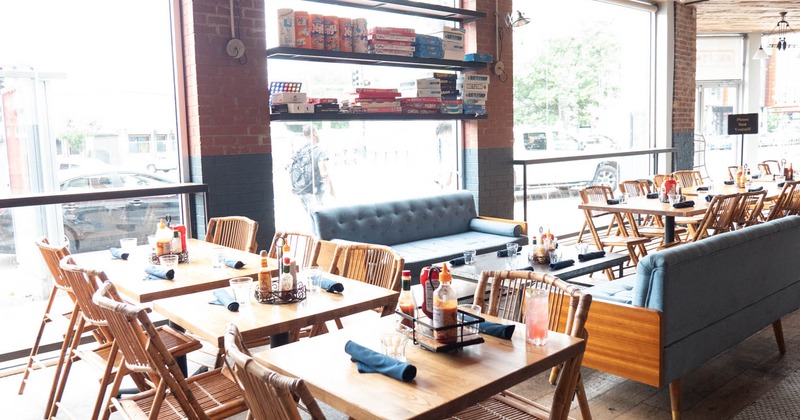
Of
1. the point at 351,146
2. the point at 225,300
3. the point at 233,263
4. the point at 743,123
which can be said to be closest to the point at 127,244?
the point at 233,263

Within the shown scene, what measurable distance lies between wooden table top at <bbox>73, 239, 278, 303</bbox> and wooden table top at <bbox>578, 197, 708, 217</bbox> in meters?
3.54

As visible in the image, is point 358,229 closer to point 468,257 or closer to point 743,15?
point 468,257

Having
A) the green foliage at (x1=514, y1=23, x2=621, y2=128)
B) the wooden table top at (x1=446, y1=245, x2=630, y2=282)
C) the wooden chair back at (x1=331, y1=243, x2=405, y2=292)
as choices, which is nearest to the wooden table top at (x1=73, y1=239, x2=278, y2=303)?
the wooden chair back at (x1=331, y1=243, x2=405, y2=292)

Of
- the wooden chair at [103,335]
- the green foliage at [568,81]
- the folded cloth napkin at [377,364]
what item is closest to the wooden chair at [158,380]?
the wooden chair at [103,335]

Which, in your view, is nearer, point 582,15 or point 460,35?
point 460,35

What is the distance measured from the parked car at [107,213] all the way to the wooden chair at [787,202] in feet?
19.2

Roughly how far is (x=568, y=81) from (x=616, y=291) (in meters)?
5.50

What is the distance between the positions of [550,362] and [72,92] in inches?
168

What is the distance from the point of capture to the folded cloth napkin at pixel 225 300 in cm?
283

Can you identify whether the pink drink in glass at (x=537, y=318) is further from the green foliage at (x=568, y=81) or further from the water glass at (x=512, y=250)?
the green foliage at (x=568, y=81)

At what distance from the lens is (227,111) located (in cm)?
524

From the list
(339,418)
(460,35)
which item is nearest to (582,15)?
(460,35)

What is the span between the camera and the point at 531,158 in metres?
7.99

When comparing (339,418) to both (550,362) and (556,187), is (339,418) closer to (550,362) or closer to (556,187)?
(550,362)
